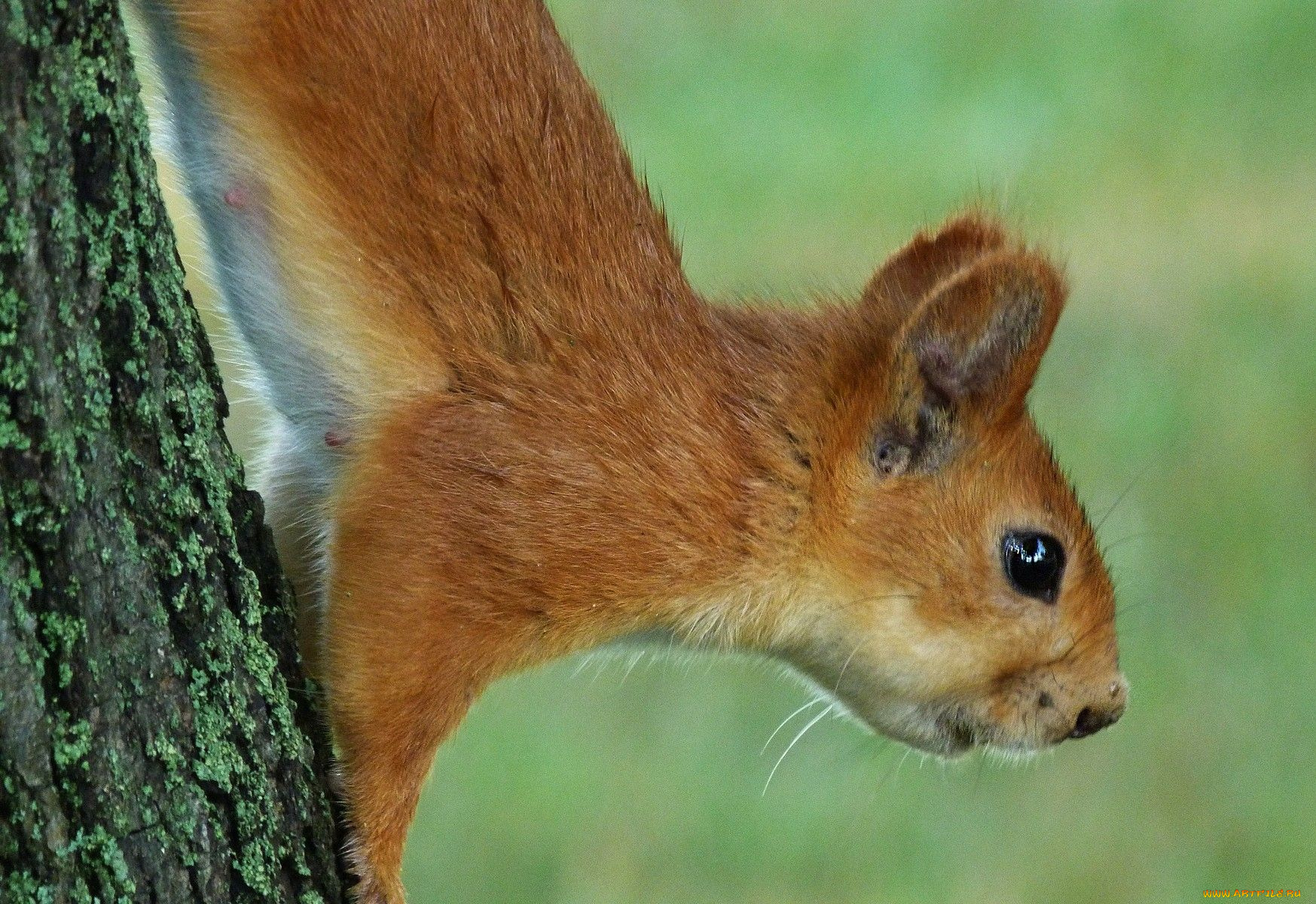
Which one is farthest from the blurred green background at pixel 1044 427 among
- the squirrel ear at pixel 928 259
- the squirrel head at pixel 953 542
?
the squirrel head at pixel 953 542

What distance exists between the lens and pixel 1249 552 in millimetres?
6262

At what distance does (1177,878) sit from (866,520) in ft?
8.66

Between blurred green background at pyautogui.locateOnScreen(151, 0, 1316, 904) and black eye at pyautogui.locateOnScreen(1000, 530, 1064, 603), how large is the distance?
2.43 ft

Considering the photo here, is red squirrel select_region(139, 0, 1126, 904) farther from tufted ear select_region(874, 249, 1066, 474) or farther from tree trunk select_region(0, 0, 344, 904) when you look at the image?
tree trunk select_region(0, 0, 344, 904)

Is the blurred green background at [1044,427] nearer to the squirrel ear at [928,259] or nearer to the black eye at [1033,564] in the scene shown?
the squirrel ear at [928,259]

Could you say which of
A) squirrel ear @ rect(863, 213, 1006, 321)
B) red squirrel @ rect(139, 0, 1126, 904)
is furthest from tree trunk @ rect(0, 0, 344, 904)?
Result: squirrel ear @ rect(863, 213, 1006, 321)

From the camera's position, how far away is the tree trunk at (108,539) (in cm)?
206

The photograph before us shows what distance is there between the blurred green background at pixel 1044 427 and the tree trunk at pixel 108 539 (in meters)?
1.64

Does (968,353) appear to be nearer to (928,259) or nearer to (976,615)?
(928,259)

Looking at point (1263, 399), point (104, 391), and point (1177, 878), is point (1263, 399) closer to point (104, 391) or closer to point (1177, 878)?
point (1177, 878)

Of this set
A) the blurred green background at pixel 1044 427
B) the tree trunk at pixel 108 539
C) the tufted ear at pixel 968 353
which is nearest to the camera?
the tree trunk at pixel 108 539

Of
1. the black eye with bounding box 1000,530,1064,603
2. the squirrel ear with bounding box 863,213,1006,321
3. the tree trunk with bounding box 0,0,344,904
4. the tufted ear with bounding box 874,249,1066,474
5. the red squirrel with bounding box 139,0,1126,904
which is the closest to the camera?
the tree trunk with bounding box 0,0,344,904

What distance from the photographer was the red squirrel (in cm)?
280

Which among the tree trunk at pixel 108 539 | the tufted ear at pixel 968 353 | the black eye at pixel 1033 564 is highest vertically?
the tufted ear at pixel 968 353
